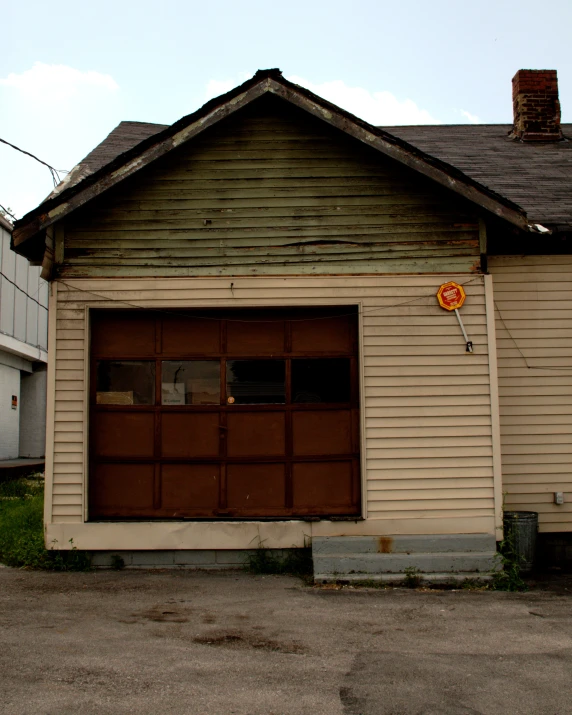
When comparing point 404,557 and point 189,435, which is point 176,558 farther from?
point 404,557

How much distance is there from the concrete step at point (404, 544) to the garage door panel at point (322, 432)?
1.03 meters

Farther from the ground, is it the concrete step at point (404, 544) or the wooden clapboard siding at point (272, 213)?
the wooden clapboard siding at point (272, 213)

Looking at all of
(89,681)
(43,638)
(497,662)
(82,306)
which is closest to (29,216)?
(82,306)

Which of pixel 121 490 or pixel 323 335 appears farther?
pixel 323 335

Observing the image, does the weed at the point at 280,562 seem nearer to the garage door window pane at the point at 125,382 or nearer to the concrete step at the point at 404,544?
the concrete step at the point at 404,544

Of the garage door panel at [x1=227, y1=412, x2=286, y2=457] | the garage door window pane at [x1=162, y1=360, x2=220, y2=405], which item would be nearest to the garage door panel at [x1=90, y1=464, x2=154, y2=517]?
the garage door window pane at [x1=162, y1=360, x2=220, y2=405]

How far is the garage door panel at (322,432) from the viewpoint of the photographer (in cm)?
870

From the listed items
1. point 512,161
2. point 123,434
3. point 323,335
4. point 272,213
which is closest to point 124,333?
point 123,434

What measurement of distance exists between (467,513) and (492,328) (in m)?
2.13

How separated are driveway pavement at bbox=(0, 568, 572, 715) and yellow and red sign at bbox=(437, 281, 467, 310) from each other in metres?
3.17

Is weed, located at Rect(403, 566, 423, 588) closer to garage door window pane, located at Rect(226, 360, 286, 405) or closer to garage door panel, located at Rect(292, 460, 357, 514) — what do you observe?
garage door panel, located at Rect(292, 460, 357, 514)

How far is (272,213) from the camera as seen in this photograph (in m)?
8.66

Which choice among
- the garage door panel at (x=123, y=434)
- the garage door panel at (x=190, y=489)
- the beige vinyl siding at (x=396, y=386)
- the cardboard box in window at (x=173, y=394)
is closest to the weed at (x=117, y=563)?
the beige vinyl siding at (x=396, y=386)

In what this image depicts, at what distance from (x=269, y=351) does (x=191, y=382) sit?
39.0 inches
